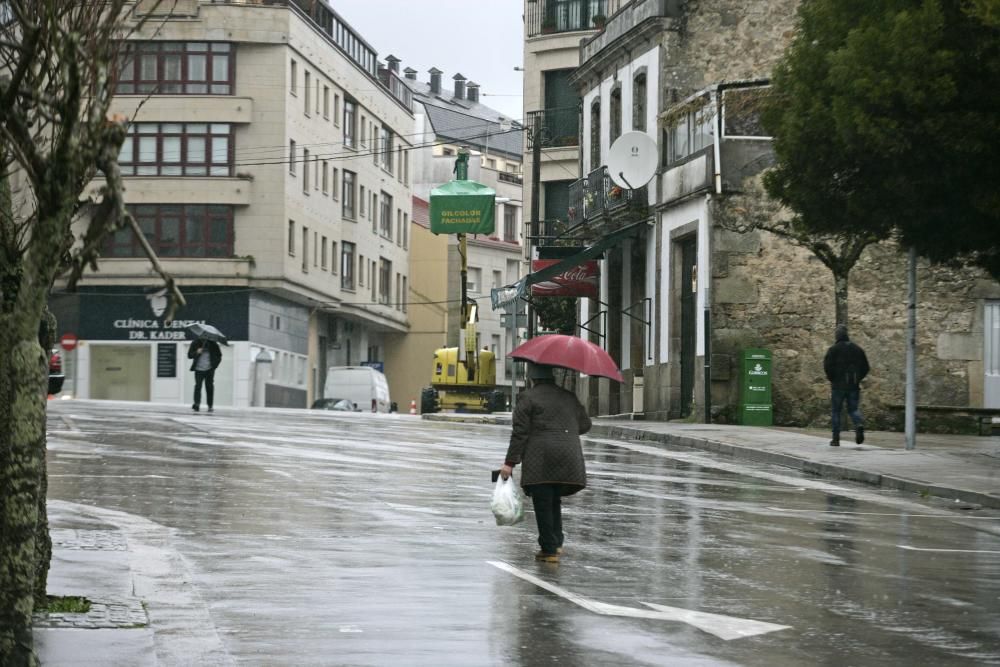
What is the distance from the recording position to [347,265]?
85.4 meters

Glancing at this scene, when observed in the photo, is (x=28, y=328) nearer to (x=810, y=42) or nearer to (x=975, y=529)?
(x=975, y=529)

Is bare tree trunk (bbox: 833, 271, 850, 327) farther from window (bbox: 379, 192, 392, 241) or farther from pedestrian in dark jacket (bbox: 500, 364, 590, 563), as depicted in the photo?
window (bbox: 379, 192, 392, 241)

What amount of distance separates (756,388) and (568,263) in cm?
935

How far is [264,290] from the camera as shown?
73.4 metres

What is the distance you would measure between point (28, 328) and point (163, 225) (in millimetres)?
65817

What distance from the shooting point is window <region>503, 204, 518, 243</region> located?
109 m

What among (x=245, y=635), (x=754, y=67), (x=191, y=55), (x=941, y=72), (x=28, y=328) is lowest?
(x=245, y=635)

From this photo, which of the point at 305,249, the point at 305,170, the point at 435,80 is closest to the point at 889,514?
the point at 305,249

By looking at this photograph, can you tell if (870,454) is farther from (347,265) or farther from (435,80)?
(435,80)

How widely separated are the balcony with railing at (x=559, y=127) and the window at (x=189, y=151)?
13.4 metres

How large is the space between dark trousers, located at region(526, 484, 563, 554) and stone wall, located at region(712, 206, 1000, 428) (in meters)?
23.7

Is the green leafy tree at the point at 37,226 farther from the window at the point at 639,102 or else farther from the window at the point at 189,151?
the window at the point at 189,151

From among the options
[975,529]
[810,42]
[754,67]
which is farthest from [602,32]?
[975,529]

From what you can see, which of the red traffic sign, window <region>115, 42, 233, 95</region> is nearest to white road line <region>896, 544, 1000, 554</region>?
the red traffic sign
